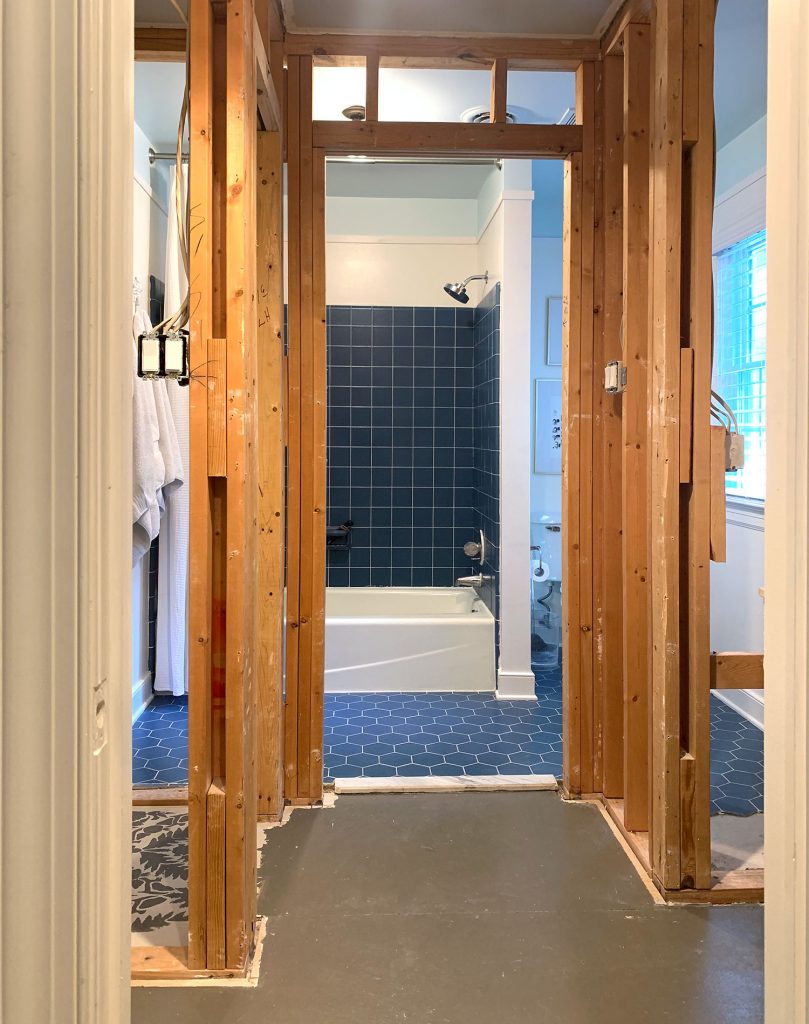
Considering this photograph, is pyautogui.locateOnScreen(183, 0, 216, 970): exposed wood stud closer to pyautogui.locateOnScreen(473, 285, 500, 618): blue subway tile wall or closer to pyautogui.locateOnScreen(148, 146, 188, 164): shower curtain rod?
pyautogui.locateOnScreen(148, 146, 188, 164): shower curtain rod

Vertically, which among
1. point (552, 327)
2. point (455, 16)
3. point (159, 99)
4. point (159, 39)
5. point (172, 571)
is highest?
point (159, 99)

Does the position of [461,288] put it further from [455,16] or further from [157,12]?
[157,12]

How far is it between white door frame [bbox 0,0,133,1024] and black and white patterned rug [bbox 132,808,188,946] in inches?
59.7

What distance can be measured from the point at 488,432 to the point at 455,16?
241 cm

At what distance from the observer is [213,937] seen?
6.52ft

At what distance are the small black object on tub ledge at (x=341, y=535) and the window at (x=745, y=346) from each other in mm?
2429

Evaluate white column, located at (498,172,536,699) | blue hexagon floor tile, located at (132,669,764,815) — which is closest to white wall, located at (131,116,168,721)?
blue hexagon floor tile, located at (132,669,764,815)

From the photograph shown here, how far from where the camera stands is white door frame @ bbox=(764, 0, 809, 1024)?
86cm

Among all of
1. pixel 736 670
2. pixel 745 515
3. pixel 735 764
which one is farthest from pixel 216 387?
pixel 745 515

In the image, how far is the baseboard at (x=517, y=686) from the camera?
4.31 meters

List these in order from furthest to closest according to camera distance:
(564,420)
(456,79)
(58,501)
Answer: (456,79)
(564,420)
(58,501)

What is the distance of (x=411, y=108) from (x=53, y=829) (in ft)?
12.4

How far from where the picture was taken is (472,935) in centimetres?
216

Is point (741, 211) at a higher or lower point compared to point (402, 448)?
higher
